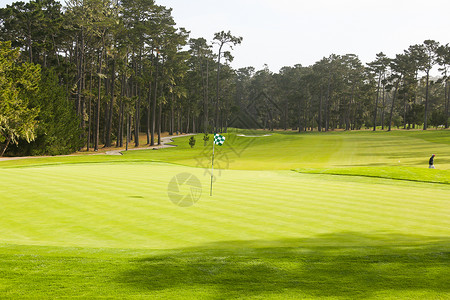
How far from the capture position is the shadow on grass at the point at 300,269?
5141 mm

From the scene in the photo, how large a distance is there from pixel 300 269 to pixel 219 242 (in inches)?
93.7

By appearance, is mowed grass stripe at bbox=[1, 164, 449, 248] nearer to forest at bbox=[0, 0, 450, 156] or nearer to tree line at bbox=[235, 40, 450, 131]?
forest at bbox=[0, 0, 450, 156]

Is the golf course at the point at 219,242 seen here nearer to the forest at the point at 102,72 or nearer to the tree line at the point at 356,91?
the forest at the point at 102,72

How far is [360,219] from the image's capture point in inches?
408

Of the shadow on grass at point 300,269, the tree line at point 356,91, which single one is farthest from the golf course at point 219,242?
the tree line at point 356,91

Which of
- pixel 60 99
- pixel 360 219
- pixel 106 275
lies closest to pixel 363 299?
pixel 106 275

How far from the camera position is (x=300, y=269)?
5.91m

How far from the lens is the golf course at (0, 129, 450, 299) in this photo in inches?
204

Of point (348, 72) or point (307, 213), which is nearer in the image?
point (307, 213)

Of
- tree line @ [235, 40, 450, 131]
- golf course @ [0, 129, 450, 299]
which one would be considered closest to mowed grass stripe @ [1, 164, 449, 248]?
golf course @ [0, 129, 450, 299]

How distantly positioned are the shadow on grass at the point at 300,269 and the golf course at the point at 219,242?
2 centimetres

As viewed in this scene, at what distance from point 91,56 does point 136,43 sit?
9.62 m

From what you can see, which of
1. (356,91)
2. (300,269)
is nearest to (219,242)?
(300,269)

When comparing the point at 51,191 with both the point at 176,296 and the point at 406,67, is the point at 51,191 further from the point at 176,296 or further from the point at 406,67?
the point at 406,67
